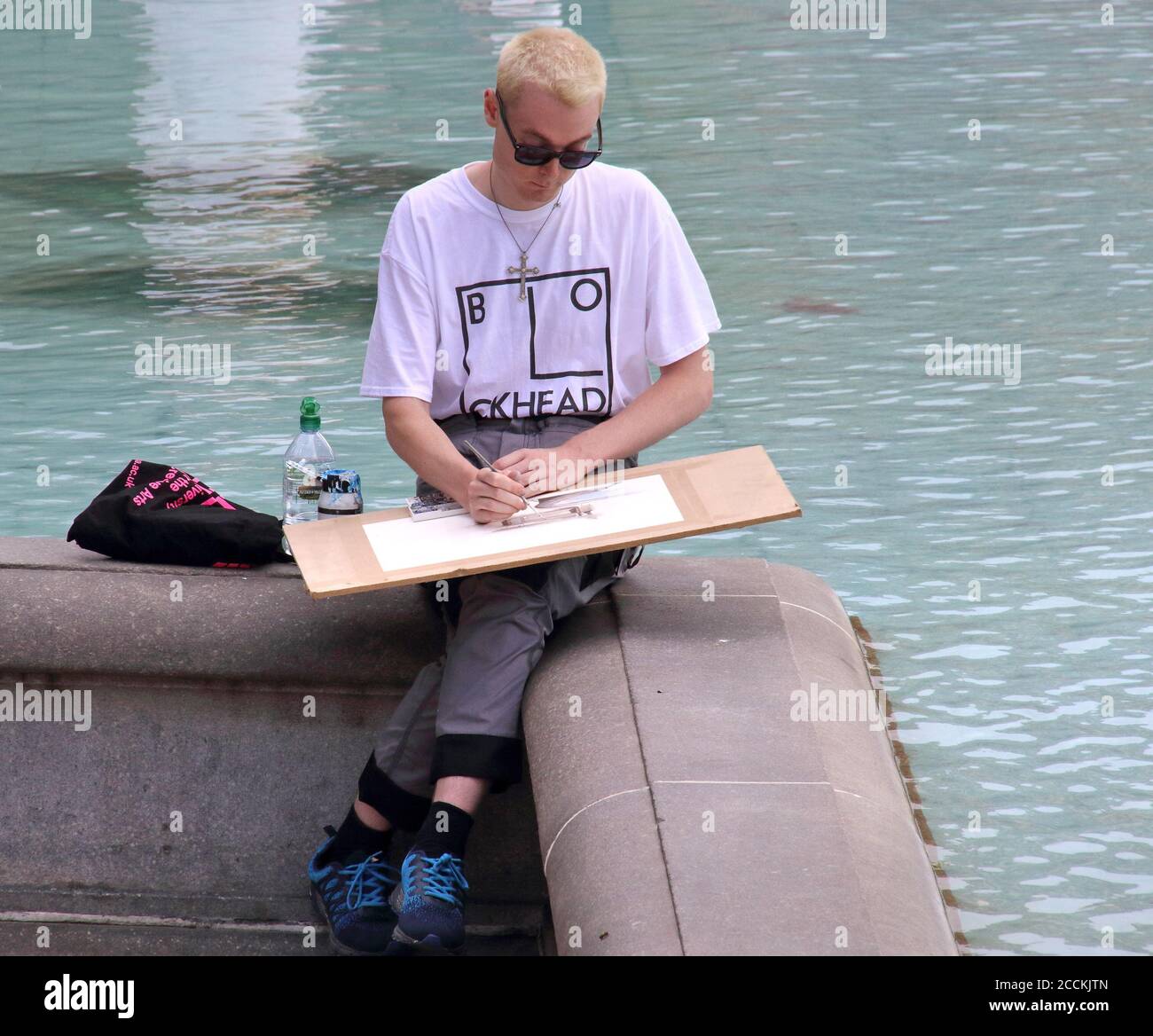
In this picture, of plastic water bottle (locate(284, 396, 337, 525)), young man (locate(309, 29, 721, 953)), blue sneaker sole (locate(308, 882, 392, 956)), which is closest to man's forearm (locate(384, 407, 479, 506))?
young man (locate(309, 29, 721, 953))

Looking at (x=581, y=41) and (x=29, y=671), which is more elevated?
(x=581, y=41)

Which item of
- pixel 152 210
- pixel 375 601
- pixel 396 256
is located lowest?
pixel 152 210

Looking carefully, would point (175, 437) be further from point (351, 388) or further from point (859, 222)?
point (859, 222)

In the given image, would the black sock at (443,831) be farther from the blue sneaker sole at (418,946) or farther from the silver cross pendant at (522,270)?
the silver cross pendant at (522,270)

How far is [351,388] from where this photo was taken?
237 inches

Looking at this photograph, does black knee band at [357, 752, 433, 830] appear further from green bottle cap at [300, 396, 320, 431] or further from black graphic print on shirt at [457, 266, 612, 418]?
green bottle cap at [300, 396, 320, 431]

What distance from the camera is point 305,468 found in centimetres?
362

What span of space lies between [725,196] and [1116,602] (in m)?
5.12

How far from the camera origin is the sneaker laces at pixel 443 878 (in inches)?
100

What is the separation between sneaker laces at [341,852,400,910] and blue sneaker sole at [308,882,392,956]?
0.07 metres

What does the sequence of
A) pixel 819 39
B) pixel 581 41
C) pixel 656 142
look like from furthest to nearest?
1. pixel 819 39
2. pixel 656 142
3. pixel 581 41

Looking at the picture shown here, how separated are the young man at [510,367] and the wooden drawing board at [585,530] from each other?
0.32 feet

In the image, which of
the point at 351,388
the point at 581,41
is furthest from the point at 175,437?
the point at 581,41

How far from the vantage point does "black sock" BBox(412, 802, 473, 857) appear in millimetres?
2619
